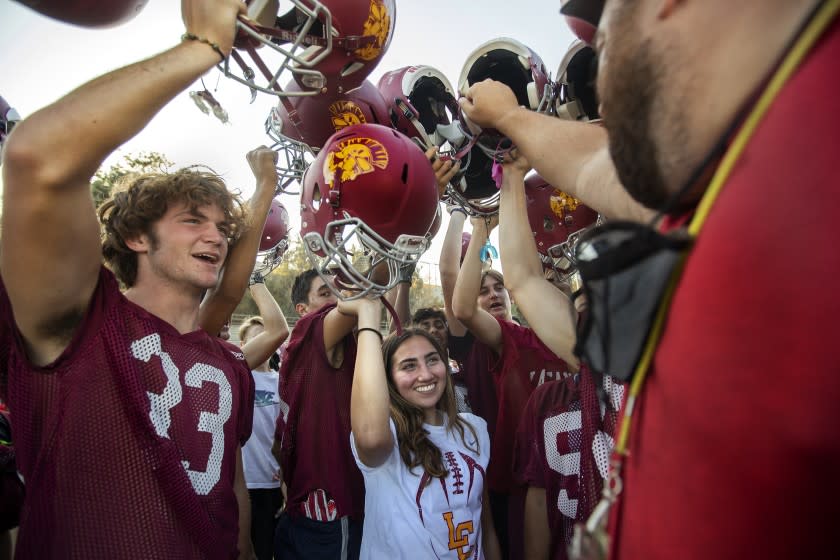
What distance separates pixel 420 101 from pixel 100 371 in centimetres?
226

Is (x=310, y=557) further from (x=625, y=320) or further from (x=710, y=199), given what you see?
(x=710, y=199)

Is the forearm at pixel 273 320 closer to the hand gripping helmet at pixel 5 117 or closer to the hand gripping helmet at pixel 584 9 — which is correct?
the hand gripping helmet at pixel 5 117

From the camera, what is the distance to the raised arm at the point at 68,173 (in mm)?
1277

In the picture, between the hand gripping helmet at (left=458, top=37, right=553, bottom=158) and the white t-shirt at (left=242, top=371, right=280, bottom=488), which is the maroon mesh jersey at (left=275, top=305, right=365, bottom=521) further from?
the hand gripping helmet at (left=458, top=37, right=553, bottom=158)

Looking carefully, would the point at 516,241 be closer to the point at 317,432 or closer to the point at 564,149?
the point at 564,149

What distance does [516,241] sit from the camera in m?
2.23

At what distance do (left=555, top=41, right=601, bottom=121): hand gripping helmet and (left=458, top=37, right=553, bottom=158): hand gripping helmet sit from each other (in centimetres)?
7

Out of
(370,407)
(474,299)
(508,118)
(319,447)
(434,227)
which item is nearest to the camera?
(508,118)

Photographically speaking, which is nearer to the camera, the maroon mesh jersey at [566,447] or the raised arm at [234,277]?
the maroon mesh jersey at [566,447]

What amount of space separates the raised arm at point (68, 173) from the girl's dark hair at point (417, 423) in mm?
1548

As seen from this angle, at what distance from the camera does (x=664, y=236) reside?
649 millimetres

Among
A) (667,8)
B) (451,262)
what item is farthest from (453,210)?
(667,8)

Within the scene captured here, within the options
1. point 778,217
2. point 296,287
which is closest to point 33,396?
point 778,217

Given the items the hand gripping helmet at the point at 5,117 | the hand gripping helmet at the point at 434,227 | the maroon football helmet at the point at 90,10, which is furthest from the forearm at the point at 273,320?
the maroon football helmet at the point at 90,10
